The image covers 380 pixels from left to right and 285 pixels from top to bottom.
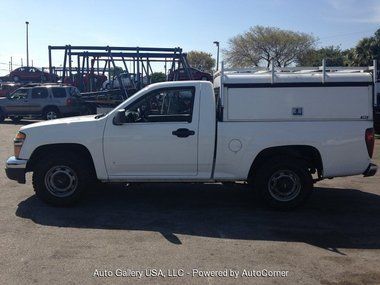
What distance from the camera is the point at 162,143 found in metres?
6.94

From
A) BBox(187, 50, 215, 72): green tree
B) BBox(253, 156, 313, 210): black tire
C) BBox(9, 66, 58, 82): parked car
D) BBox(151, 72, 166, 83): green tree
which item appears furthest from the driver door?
BBox(187, 50, 215, 72): green tree

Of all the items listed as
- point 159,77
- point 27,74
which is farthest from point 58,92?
point 27,74

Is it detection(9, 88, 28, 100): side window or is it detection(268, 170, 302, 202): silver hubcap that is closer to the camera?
detection(268, 170, 302, 202): silver hubcap

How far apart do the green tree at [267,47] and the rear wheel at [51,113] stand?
38.4 meters

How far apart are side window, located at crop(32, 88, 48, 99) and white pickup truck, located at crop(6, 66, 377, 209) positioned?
16.5 metres

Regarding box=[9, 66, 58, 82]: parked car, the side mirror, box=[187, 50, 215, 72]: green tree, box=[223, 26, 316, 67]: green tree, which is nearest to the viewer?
the side mirror

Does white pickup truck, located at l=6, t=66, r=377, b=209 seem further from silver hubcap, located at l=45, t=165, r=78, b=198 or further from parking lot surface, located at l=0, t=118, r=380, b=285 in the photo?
parking lot surface, located at l=0, t=118, r=380, b=285

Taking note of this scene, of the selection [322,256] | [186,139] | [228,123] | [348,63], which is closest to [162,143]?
[186,139]

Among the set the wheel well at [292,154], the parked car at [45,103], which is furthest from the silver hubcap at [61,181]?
the parked car at [45,103]

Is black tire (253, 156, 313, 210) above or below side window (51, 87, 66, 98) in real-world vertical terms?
below

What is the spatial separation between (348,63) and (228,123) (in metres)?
47.8

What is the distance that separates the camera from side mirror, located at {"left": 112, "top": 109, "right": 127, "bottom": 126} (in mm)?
6879

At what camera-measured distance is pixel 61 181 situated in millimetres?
7184

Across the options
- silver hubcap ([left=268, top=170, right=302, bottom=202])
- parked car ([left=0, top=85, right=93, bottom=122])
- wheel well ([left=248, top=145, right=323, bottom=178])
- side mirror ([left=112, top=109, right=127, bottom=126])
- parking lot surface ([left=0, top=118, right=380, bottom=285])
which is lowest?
parking lot surface ([left=0, top=118, right=380, bottom=285])
